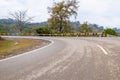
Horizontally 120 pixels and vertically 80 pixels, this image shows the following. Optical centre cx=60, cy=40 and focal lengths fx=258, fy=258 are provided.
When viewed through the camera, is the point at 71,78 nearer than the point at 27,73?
Yes

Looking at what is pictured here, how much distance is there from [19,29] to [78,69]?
286 ft

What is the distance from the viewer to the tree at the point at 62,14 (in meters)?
69.6

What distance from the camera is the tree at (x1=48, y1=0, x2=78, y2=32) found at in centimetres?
6962

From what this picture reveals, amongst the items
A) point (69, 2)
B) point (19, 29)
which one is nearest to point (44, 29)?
point (69, 2)

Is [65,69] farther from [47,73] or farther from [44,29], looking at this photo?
[44,29]

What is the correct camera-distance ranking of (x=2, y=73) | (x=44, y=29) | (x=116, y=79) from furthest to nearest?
(x=44, y=29), (x=2, y=73), (x=116, y=79)

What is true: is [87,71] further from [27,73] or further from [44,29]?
[44,29]

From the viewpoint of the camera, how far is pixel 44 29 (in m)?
68.5

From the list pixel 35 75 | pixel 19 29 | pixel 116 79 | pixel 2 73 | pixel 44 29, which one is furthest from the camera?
pixel 19 29

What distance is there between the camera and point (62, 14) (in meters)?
69.4

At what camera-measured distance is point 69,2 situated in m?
70.7

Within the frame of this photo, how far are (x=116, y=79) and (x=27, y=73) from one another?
2.56 meters

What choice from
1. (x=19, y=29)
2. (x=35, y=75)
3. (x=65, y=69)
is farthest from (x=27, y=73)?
(x=19, y=29)

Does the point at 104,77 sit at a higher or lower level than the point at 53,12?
lower
